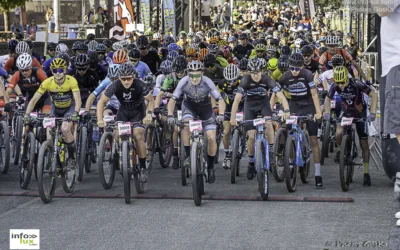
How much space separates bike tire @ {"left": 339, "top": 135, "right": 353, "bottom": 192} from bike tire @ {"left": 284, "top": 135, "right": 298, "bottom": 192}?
0.64 meters

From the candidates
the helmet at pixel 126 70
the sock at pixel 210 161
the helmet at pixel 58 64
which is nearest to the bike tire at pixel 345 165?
the sock at pixel 210 161

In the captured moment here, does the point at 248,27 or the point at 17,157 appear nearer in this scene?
the point at 17,157

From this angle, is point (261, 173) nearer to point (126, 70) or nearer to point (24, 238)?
point (126, 70)

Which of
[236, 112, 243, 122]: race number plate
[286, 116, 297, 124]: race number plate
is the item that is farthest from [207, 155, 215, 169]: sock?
[236, 112, 243, 122]: race number plate

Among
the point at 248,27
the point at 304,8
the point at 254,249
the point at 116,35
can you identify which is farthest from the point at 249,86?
the point at 248,27

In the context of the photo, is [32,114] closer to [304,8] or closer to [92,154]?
[92,154]

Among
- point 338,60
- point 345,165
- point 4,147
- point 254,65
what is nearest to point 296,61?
point 254,65

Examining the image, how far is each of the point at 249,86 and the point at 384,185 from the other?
243 cm

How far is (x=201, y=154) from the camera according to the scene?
12.3 m

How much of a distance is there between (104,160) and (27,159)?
113 cm

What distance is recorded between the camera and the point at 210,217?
36.4 feet

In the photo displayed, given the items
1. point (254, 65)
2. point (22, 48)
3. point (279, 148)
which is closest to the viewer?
point (279, 148)

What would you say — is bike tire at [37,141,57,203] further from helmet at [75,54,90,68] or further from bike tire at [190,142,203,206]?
helmet at [75,54,90,68]

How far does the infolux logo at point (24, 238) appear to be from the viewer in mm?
9547
